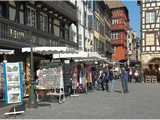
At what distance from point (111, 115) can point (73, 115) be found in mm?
1252

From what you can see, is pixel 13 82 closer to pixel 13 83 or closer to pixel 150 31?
pixel 13 83

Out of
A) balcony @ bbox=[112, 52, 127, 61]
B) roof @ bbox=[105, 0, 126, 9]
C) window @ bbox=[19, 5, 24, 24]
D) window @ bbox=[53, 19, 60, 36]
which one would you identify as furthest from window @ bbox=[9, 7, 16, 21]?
roof @ bbox=[105, 0, 126, 9]

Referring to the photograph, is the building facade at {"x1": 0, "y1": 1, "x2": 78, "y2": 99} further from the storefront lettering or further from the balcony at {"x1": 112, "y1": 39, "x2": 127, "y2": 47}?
the balcony at {"x1": 112, "y1": 39, "x2": 127, "y2": 47}

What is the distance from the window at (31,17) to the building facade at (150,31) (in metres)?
30.7

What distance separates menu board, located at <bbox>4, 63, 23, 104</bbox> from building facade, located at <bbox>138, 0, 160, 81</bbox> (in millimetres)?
44056

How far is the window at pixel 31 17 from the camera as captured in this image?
95.6 feet

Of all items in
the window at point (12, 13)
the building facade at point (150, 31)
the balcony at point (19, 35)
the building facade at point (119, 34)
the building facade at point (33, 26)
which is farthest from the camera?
the building facade at point (119, 34)

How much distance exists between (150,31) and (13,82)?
45.6 meters

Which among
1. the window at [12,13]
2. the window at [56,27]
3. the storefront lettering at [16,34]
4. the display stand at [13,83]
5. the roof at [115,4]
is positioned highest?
the roof at [115,4]

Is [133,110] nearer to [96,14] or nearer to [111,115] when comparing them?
[111,115]

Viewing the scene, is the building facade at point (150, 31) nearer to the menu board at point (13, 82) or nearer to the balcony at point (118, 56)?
the balcony at point (118, 56)

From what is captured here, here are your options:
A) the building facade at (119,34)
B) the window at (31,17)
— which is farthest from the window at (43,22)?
the building facade at (119,34)

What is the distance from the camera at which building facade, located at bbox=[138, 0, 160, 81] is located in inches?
2330

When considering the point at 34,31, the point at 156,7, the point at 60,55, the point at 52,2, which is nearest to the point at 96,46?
the point at 156,7
